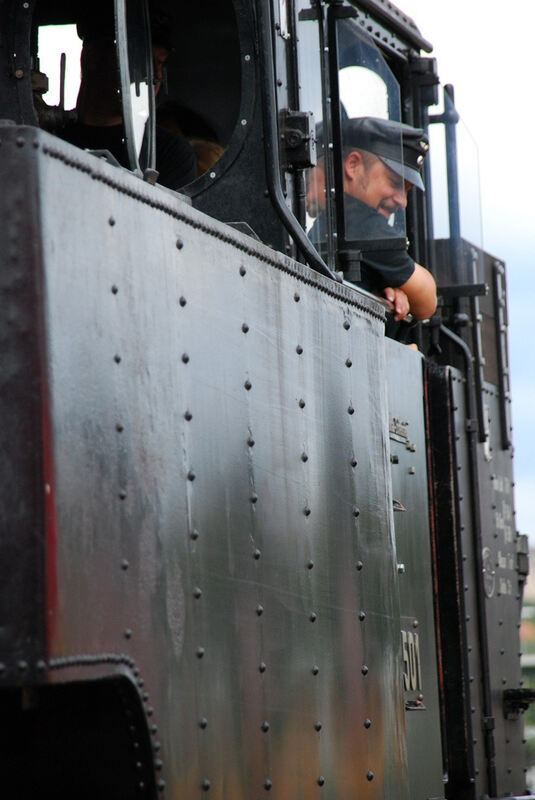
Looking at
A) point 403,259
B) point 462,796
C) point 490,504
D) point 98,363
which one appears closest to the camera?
point 98,363

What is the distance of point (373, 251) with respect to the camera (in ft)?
16.9

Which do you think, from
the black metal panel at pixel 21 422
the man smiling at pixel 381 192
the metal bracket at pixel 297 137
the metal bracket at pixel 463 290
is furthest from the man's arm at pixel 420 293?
the black metal panel at pixel 21 422

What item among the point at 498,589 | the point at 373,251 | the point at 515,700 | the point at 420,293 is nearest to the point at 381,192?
the point at 373,251

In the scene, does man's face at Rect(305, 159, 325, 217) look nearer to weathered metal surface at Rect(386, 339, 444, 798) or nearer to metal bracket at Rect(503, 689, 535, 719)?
weathered metal surface at Rect(386, 339, 444, 798)

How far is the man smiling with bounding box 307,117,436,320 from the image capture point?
502 cm

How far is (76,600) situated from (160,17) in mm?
2668

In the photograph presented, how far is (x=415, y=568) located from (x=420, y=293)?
1.03 meters

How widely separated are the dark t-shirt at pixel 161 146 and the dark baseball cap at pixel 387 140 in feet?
2.48

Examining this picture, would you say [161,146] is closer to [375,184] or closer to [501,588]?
[375,184]

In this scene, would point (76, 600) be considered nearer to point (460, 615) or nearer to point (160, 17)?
point (160, 17)

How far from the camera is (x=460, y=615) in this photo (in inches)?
220

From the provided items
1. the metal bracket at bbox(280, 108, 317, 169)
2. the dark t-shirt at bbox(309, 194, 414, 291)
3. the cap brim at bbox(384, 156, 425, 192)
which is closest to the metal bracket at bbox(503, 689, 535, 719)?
the dark t-shirt at bbox(309, 194, 414, 291)

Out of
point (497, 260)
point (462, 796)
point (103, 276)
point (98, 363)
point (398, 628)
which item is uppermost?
point (497, 260)

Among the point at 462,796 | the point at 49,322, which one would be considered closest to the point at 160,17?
the point at 49,322
